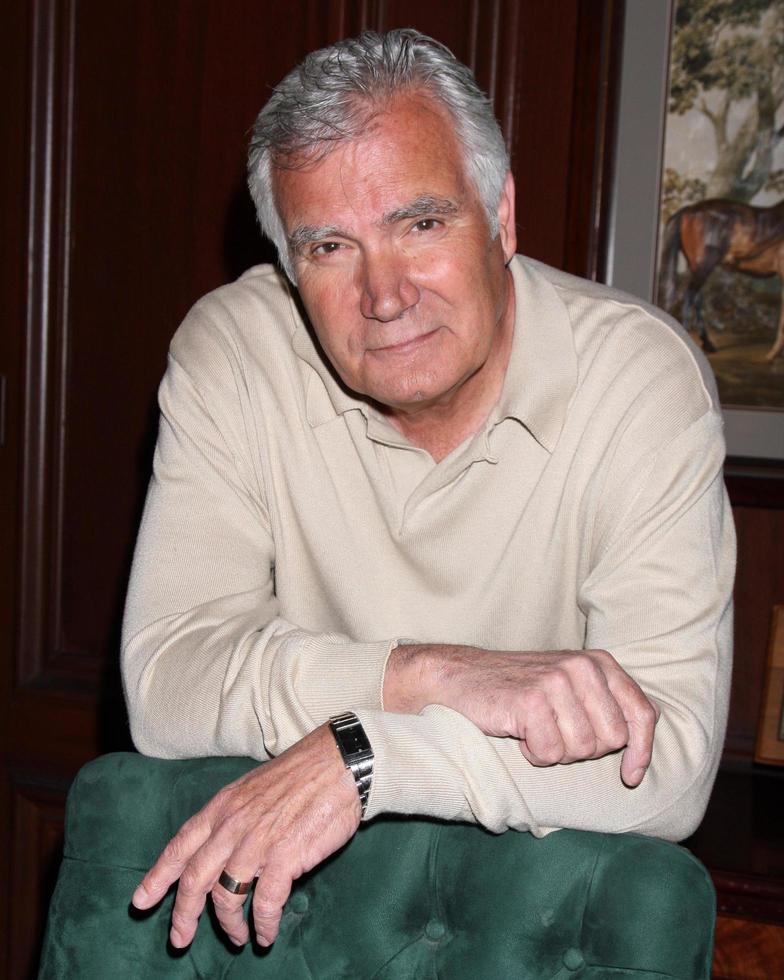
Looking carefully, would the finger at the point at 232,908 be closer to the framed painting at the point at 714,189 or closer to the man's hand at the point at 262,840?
the man's hand at the point at 262,840

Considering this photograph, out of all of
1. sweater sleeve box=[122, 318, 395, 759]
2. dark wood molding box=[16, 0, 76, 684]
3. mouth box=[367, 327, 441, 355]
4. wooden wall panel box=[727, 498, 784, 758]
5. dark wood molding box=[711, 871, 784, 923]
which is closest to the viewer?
sweater sleeve box=[122, 318, 395, 759]

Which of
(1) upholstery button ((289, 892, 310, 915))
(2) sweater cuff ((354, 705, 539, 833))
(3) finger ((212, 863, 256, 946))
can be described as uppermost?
(2) sweater cuff ((354, 705, 539, 833))

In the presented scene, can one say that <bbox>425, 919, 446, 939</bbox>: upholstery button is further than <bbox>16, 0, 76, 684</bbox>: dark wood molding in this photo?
No

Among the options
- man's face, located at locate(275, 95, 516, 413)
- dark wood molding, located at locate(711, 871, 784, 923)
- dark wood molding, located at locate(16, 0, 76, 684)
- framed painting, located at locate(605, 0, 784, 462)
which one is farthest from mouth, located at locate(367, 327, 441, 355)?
dark wood molding, located at locate(16, 0, 76, 684)

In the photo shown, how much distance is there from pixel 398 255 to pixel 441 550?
0.40m

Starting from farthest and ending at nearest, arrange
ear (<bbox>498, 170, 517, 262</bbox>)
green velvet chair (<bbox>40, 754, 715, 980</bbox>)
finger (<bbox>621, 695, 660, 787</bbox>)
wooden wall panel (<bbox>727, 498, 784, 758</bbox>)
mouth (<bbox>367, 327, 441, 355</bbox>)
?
1. wooden wall panel (<bbox>727, 498, 784, 758</bbox>)
2. ear (<bbox>498, 170, 517, 262</bbox>)
3. mouth (<bbox>367, 327, 441, 355</bbox>)
4. finger (<bbox>621, 695, 660, 787</bbox>)
5. green velvet chair (<bbox>40, 754, 715, 980</bbox>)

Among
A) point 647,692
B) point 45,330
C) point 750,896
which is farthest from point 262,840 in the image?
point 45,330

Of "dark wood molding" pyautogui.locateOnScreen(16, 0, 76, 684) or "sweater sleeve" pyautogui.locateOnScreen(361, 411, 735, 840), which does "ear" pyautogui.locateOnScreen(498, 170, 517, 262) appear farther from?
"dark wood molding" pyautogui.locateOnScreen(16, 0, 76, 684)

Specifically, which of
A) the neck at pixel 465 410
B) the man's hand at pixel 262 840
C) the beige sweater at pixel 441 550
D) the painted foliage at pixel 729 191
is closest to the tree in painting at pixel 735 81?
the painted foliage at pixel 729 191

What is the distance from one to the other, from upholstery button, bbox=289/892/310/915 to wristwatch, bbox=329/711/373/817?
13cm

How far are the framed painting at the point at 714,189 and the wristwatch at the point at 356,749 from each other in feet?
3.94

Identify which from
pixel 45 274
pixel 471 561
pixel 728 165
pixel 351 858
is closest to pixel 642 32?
pixel 728 165

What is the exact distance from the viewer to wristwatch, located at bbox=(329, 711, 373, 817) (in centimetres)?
119

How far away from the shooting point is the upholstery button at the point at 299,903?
4.08ft
